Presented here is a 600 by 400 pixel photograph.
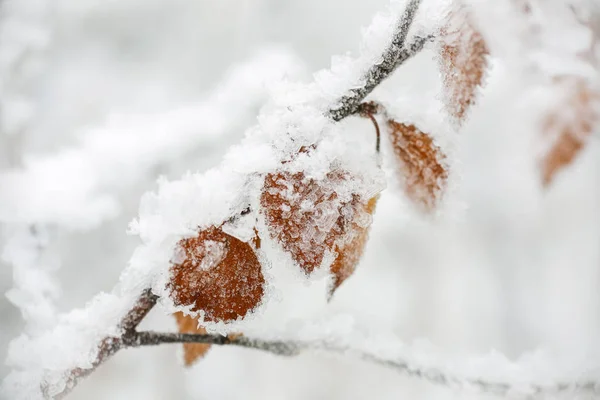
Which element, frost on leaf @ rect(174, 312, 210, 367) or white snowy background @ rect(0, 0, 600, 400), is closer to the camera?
frost on leaf @ rect(174, 312, 210, 367)

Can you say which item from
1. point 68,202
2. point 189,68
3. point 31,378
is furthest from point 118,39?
point 31,378

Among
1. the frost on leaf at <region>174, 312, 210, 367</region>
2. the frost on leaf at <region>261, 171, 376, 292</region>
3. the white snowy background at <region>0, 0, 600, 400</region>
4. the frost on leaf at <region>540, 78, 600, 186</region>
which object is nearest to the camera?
the frost on leaf at <region>261, 171, 376, 292</region>

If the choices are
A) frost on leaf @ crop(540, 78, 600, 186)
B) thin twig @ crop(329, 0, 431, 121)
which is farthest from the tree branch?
frost on leaf @ crop(540, 78, 600, 186)

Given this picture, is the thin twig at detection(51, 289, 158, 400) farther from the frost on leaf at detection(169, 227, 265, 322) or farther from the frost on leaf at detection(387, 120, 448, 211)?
the frost on leaf at detection(387, 120, 448, 211)

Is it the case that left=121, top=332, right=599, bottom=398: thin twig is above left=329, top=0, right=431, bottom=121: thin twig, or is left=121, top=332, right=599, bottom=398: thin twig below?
below

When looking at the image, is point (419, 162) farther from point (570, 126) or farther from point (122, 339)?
point (570, 126)
